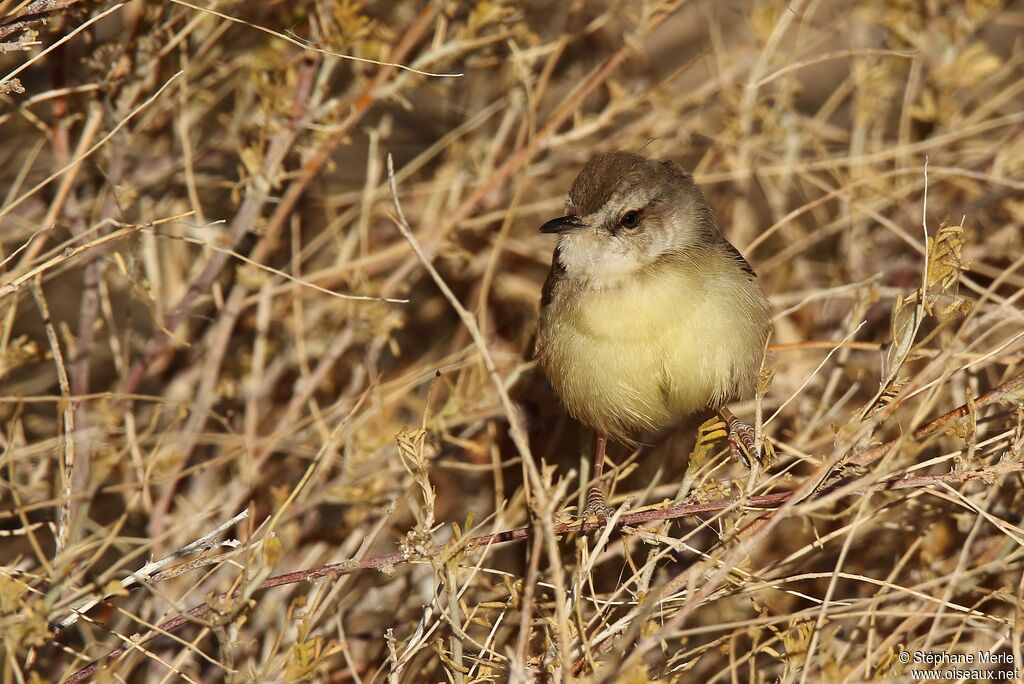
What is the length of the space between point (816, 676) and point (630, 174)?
5.69 ft

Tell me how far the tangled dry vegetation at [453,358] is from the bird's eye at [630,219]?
22.5 inches

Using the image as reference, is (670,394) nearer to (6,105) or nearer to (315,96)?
(315,96)

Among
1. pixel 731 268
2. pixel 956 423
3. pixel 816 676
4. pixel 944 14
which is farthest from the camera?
pixel 944 14

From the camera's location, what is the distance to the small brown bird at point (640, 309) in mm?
3082

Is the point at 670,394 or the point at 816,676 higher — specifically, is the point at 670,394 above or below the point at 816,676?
above

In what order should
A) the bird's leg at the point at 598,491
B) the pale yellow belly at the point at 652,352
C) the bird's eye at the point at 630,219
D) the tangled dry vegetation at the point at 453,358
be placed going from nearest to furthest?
the tangled dry vegetation at the point at 453,358 → the pale yellow belly at the point at 652,352 → the bird's leg at the point at 598,491 → the bird's eye at the point at 630,219

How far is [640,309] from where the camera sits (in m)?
3.10

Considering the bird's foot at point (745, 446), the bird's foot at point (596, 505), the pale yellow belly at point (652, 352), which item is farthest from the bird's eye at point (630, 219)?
Answer: the bird's foot at point (596, 505)

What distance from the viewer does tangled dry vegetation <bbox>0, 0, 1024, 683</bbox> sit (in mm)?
2662

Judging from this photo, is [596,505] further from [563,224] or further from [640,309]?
[563,224]

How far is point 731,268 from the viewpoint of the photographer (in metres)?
3.34

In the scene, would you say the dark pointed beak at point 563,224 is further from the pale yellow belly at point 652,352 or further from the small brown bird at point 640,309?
the pale yellow belly at point 652,352

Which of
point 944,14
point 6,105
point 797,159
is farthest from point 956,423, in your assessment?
point 6,105

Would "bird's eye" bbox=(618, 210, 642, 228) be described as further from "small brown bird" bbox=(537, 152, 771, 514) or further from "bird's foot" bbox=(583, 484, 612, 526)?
"bird's foot" bbox=(583, 484, 612, 526)
